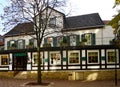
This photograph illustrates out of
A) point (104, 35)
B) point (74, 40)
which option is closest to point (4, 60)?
point (74, 40)

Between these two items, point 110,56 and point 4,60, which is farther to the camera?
point 4,60

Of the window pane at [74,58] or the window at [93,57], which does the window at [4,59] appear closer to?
the window pane at [74,58]

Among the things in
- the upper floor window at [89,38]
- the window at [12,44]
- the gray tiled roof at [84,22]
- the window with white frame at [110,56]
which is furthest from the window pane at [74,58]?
the window at [12,44]

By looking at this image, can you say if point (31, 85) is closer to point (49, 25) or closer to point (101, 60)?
point (49, 25)

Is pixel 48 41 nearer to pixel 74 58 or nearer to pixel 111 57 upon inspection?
pixel 74 58

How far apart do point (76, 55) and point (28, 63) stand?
678cm

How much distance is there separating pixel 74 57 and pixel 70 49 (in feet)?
3.52

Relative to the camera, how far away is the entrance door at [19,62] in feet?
135

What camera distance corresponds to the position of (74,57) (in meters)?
37.0

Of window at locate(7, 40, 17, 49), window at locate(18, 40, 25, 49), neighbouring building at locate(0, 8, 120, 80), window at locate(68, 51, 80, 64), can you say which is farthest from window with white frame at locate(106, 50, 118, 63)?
window at locate(7, 40, 17, 49)

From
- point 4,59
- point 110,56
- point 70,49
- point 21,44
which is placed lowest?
point 4,59

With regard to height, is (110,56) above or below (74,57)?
above

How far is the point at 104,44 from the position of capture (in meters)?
36.9

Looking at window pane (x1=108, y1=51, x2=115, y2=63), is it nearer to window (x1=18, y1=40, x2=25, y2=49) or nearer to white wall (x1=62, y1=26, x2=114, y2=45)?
white wall (x1=62, y1=26, x2=114, y2=45)
